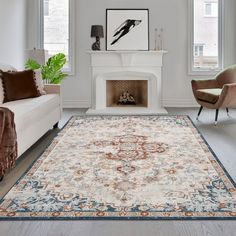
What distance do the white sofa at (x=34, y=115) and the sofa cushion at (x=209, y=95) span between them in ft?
7.21

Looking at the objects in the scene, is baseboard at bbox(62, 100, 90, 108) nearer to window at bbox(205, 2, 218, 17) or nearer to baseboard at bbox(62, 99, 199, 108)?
baseboard at bbox(62, 99, 199, 108)

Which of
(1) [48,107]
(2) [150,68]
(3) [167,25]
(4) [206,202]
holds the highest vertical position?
(3) [167,25]

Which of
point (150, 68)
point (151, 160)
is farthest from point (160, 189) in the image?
point (150, 68)

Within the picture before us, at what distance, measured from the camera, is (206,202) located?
2473 mm

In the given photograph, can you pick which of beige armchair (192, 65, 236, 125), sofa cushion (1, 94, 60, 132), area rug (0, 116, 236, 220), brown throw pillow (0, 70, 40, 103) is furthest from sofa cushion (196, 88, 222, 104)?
brown throw pillow (0, 70, 40, 103)

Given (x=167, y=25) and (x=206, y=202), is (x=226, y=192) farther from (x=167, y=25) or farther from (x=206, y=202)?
(x=167, y=25)

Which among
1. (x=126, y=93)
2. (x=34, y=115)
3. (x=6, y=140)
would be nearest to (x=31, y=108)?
(x=34, y=115)

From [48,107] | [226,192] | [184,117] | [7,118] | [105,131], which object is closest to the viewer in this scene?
[226,192]

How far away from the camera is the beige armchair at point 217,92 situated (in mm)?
5492

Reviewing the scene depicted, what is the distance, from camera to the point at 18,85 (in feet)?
15.4

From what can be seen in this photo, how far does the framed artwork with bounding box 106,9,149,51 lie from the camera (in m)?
7.47

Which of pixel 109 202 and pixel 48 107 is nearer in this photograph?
pixel 109 202

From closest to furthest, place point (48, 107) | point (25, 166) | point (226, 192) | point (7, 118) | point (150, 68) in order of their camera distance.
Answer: point (226, 192) < point (7, 118) < point (25, 166) < point (48, 107) < point (150, 68)

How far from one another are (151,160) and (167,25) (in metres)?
4.60
